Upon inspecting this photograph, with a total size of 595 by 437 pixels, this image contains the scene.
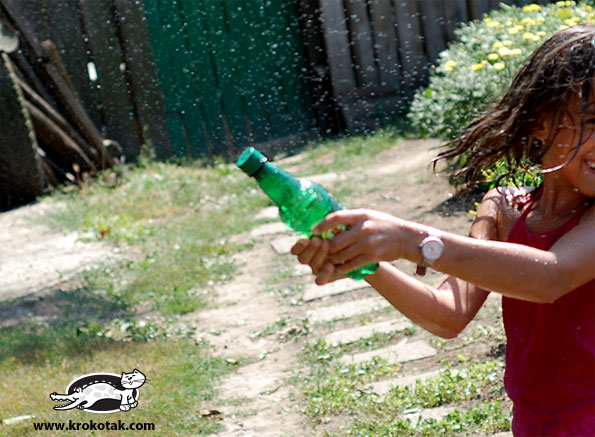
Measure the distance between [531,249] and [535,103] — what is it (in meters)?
0.41

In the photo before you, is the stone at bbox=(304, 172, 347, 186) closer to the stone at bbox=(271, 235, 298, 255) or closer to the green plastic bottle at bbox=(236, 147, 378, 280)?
the stone at bbox=(271, 235, 298, 255)

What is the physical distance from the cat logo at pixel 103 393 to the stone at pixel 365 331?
100 centimetres

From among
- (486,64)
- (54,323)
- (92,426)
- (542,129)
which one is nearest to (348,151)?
(486,64)

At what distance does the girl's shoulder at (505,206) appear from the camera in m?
2.13

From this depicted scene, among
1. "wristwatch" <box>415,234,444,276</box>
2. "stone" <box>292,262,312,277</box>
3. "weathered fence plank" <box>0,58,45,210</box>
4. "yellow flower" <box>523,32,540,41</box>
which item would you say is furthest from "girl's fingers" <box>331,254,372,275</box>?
"weathered fence plank" <box>0,58,45,210</box>

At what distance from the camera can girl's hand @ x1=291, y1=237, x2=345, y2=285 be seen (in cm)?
160

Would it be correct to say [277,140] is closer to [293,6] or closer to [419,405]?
[293,6]

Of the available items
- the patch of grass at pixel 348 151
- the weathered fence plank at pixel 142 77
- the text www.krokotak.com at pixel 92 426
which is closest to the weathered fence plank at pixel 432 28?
the patch of grass at pixel 348 151

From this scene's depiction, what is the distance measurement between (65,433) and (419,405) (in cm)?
141

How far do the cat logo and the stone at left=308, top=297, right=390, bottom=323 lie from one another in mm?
1155

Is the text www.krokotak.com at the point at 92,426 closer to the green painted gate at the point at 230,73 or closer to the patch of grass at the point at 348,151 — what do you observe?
the patch of grass at the point at 348,151

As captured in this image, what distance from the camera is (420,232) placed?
5.36 feet

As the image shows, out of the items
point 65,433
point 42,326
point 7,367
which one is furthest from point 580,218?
point 42,326

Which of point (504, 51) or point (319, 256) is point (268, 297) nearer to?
point (504, 51)
